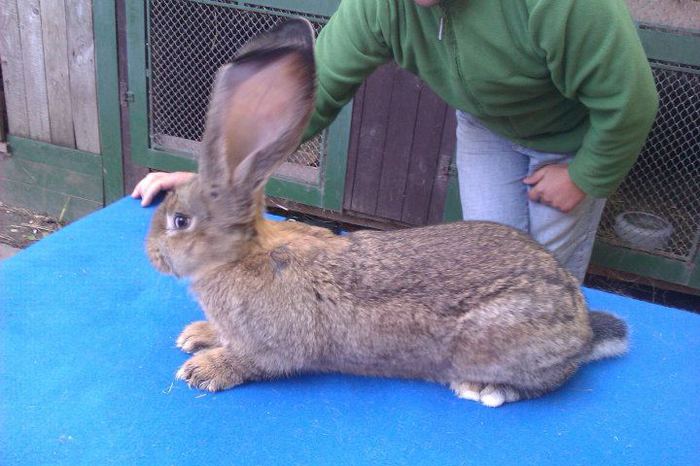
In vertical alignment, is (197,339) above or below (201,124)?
above

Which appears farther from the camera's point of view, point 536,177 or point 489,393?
point 536,177

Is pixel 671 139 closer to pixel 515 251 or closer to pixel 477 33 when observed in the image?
pixel 477 33

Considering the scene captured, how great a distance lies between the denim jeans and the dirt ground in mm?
3202

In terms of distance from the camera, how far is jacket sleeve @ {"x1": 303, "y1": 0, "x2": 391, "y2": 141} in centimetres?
224

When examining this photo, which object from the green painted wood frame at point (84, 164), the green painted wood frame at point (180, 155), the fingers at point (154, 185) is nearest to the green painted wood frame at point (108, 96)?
the green painted wood frame at point (84, 164)

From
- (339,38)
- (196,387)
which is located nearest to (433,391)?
(196,387)

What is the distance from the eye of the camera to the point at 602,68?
1847mm

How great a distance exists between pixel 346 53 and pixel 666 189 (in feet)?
7.36

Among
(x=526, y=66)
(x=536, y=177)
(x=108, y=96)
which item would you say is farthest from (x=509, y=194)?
(x=108, y=96)

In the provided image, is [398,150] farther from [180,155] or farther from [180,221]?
[180,221]

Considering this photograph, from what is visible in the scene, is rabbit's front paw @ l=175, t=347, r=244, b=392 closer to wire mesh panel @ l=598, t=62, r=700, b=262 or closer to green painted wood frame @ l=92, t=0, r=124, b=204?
wire mesh panel @ l=598, t=62, r=700, b=262

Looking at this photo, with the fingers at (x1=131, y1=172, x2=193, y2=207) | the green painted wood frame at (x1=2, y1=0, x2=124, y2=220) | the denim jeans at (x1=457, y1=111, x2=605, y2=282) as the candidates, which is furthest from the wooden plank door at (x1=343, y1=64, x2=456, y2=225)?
the green painted wood frame at (x1=2, y1=0, x2=124, y2=220)

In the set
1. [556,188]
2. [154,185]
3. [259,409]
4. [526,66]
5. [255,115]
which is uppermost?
[526,66]

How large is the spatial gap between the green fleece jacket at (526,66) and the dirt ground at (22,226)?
298cm
